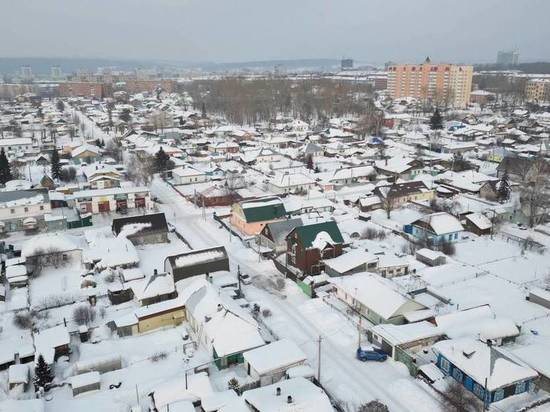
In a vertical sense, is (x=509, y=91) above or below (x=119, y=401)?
above

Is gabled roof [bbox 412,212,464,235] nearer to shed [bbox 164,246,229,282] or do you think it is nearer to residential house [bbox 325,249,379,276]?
residential house [bbox 325,249,379,276]

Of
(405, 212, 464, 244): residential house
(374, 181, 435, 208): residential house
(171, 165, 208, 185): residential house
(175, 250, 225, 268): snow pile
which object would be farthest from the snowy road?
(171, 165, 208, 185): residential house

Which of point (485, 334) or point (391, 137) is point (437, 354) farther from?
point (391, 137)

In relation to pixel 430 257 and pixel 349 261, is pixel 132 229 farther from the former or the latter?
pixel 430 257

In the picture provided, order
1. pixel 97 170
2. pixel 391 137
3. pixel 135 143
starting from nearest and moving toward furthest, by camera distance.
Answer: pixel 97 170, pixel 135 143, pixel 391 137

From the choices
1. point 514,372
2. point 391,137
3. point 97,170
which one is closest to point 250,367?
point 514,372

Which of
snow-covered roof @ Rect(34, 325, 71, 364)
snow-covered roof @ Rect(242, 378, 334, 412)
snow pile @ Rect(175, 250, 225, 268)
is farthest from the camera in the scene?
snow pile @ Rect(175, 250, 225, 268)

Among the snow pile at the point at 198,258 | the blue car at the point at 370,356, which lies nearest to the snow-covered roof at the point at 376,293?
the blue car at the point at 370,356
